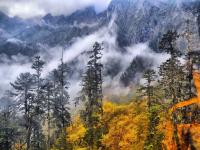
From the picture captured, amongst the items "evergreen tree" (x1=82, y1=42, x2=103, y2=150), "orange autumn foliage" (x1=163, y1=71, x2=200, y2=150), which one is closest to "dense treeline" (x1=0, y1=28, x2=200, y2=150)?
"evergreen tree" (x1=82, y1=42, x2=103, y2=150)

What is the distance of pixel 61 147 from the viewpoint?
2188 inches

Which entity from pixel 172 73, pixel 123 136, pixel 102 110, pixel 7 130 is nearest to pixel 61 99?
pixel 102 110

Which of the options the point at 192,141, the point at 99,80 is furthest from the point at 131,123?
the point at 192,141

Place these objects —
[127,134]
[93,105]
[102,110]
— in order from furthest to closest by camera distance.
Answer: [93,105], [102,110], [127,134]

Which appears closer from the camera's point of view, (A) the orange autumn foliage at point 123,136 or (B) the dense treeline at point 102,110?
(B) the dense treeline at point 102,110

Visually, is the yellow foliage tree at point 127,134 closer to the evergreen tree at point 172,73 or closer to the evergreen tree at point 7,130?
the evergreen tree at point 172,73

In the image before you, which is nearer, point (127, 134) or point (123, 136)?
point (127, 134)

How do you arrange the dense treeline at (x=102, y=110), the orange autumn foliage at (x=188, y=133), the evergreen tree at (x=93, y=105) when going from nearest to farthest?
the orange autumn foliage at (x=188, y=133)
the dense treeline at (x=102, y=110)
the evergreen tree at (x=93, y=105)

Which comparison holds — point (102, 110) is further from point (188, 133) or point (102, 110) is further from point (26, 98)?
point (188, 133)

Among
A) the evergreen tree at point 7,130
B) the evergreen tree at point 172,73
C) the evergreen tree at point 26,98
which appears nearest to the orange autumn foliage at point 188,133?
the evergreen tree at point 172,73

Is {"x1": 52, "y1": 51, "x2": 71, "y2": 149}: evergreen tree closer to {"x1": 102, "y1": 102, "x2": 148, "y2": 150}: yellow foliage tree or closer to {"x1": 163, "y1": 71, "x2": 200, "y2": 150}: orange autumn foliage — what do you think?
{"x1": 102, "y1": 102, "x2": 148, "y2": 150}: yellow foliage tree

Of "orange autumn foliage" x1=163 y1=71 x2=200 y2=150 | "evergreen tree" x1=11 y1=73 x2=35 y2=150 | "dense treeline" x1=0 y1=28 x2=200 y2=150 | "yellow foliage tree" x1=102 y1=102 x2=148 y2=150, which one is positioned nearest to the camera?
"orange autumn foliage" x1=163 y1=71 x2=200 y2=150

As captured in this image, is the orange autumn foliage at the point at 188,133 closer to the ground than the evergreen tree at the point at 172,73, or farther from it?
closer to the ground

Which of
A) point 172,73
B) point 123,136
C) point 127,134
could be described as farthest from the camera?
point 123,136
